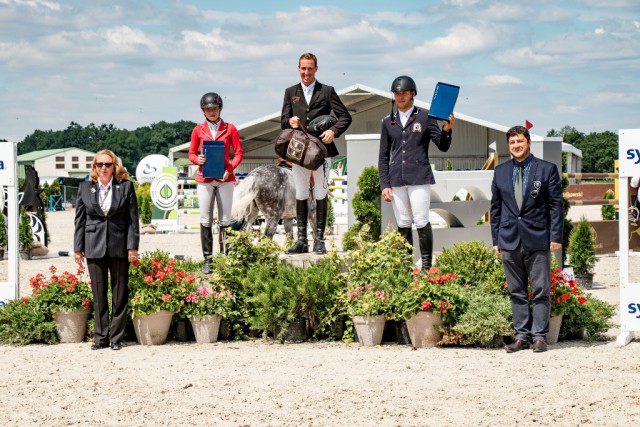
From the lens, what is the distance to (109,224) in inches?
313

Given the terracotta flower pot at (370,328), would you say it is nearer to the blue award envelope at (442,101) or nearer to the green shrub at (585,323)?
the green shrub at (585,323)

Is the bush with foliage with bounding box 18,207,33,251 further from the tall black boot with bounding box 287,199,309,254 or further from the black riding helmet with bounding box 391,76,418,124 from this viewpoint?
the black riding helmet with bounding box 391,76,418,124

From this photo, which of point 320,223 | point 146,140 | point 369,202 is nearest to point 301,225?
point 320,223

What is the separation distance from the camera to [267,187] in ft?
40.8

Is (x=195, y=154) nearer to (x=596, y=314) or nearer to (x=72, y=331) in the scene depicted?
(x=72, y=331)

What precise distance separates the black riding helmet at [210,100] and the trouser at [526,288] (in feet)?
10.7

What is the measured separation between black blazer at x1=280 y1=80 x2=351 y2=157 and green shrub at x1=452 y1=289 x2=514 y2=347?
2.35 meters

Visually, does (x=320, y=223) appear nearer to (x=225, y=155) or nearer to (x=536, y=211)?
(x=225, y=155)

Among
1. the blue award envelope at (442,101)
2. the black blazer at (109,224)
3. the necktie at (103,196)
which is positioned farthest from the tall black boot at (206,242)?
the blue award envelope at (442,101)

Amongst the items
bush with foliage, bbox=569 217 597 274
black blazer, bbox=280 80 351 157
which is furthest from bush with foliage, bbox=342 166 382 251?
black blazer, bbox=280 80 351 157

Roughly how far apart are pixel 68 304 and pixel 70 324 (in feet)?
0.64

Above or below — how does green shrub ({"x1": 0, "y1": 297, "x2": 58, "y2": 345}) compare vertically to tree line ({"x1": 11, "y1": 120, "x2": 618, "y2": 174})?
below

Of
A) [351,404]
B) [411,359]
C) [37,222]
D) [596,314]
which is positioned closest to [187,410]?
[351,404]

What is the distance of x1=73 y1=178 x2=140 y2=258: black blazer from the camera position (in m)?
7.93
